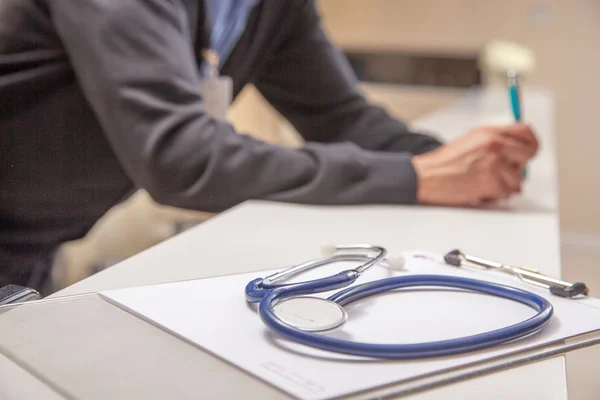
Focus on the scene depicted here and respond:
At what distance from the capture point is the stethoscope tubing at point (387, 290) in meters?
0.34

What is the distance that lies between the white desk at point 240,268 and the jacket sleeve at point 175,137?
0.03 meters

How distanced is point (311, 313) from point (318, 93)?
83cm

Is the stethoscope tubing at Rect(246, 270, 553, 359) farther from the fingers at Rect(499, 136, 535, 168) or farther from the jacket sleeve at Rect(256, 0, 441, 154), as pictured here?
the jacket sleeve at Rect(256, 0, 441, 154)

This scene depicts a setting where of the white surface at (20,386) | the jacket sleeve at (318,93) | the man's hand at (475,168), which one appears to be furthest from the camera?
the jacket sleeve at (318,93)

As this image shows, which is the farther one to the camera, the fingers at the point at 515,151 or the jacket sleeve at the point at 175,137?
the fingers at the point at 515,151

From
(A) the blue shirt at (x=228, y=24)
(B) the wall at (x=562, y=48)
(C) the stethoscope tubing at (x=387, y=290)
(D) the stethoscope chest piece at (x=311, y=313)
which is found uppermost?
(A) the blue shirt at (x=228, y=24)

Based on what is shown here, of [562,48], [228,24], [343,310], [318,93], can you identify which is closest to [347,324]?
[343,310]

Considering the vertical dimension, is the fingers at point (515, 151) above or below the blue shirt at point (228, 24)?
below

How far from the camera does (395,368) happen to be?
33 centimetres

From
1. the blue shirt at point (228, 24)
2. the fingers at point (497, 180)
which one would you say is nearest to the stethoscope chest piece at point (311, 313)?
the fingers at point (497, 180)

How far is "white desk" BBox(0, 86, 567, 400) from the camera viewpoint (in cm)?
32

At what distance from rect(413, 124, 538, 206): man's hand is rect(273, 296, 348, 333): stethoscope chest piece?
0.45 meters

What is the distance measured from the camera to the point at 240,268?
1.72 feet

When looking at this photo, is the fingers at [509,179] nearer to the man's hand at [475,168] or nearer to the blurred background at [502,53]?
the man's hand at [475,168]
